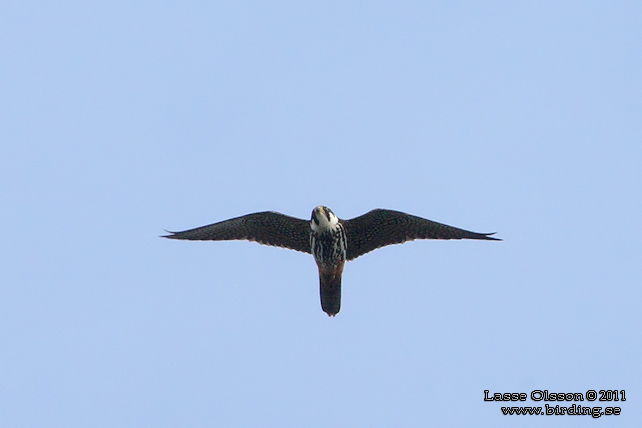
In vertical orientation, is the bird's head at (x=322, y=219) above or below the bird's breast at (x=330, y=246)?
above

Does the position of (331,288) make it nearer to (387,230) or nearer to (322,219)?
(322,219)

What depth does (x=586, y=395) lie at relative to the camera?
10.7m

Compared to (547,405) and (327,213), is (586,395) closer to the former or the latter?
(547,405)

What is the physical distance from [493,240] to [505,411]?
2360 millimetres

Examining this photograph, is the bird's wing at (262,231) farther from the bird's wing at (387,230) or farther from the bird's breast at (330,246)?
the bird's wing at (387,230)

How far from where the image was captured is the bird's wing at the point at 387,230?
1148 cm

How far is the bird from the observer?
11.5 meters

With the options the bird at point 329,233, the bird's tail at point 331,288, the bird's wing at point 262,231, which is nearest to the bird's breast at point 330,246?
the bird at point 329,233

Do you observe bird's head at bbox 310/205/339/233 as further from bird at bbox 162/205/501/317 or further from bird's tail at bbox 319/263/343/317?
bird's tail at bbox 319/263/343/317

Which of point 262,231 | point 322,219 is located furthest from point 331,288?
point 262,231

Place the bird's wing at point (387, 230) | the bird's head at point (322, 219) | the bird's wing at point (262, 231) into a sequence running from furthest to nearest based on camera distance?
the bird's wing at point (262, 231) < the bird's wing at point (387, 230) < the bird's head at point (322, 219)

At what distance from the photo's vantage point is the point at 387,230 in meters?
11.8

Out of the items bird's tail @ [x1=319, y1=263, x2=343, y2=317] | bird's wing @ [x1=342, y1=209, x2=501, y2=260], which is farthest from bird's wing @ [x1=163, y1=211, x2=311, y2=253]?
bird's wing @ [x1=342, y1=209, x2=501, y2=260]

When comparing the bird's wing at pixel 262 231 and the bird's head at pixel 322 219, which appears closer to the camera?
the bird's head at pixel 322 219
